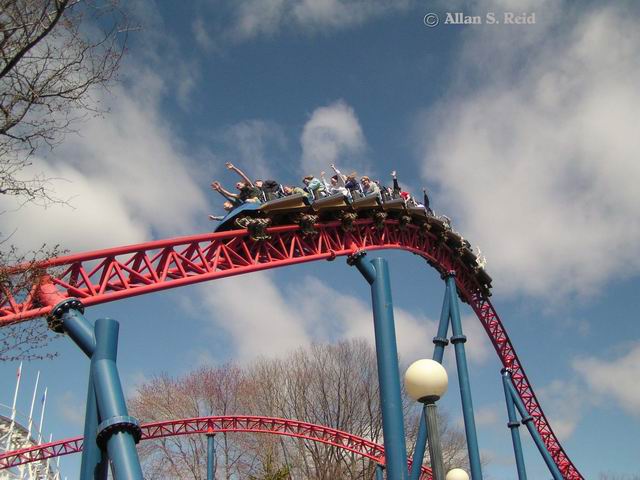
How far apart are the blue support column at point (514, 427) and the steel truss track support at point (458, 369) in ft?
10.7

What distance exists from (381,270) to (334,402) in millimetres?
15719

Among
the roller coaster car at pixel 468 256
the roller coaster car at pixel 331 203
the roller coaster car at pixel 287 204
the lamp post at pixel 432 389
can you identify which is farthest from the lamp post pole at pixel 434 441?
the roller coaster car at pixel 468 256

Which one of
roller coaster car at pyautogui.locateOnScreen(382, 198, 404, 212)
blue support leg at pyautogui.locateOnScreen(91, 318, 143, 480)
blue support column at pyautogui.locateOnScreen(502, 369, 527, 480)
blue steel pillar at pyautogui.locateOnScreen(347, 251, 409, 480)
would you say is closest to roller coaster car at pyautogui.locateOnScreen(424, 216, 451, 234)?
roller coaster car at pyautogui.locateOnScreen(382, 198, 404, 212)

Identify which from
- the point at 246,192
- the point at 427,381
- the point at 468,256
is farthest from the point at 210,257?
the point at 468,256

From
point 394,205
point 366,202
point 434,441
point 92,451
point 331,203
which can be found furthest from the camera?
point 394,205

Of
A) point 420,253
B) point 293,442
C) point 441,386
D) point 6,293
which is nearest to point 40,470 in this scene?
point 293,442

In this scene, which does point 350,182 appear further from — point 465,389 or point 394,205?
point 465,389

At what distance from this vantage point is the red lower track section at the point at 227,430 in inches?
578

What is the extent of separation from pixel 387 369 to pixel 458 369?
450cm

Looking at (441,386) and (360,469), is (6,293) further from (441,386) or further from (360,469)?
(360,469)

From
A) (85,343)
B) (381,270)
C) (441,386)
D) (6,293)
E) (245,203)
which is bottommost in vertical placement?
(441,386)

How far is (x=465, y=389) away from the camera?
1006cm

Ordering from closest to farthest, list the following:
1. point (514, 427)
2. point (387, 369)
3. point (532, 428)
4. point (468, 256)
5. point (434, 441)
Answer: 1. point (434, 441)
2. point (387, 369)
3. point (514, 427)
4. point (468, 256)
5. point (532, 428)

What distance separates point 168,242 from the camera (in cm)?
726
